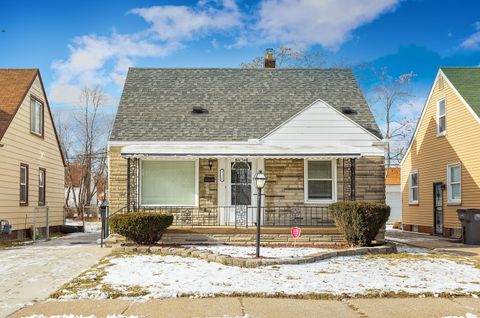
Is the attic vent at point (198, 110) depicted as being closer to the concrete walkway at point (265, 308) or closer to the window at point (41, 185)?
the window at point (41, 185)

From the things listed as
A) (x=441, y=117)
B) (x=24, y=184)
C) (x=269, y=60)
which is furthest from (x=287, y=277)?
(x=441, y=117)

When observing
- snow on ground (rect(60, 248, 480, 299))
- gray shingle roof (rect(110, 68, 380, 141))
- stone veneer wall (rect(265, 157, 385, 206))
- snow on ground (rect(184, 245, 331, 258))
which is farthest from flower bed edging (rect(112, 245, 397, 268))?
gray shingle roof (rect(110, 68, 380, 141))

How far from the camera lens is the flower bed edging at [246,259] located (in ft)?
35.1

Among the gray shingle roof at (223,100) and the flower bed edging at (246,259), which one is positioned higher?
the gray shingle roof at (223,100)

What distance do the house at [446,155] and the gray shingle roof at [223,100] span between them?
3.68 m

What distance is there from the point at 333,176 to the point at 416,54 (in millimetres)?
21045

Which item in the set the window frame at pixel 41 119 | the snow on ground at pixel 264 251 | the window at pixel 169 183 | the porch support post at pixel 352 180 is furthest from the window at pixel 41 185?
the porch support post at pixel 352 180

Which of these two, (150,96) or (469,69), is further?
(469,69)

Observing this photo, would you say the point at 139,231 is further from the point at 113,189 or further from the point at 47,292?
the point at 47,292

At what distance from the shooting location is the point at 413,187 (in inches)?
932

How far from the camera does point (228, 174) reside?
16.4 meters

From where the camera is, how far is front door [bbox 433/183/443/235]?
67.2 feet

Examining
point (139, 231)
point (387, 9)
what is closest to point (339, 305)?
point (139, 231)

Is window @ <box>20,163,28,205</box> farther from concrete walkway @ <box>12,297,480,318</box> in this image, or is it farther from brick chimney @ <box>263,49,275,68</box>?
concrete walkway @ <box>12,297,480,318</box>
